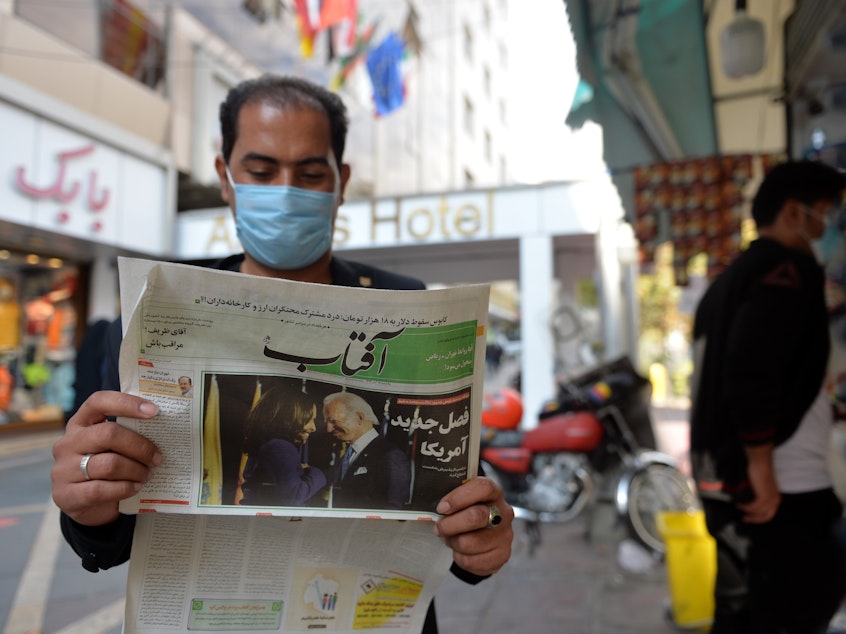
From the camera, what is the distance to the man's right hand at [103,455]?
0.76m

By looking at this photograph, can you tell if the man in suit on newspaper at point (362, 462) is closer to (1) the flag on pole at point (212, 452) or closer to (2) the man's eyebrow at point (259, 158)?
(1) the flag on pole at point (212, 452)

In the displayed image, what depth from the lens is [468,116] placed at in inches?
804

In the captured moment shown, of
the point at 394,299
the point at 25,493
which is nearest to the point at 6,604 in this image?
the point at 25,493

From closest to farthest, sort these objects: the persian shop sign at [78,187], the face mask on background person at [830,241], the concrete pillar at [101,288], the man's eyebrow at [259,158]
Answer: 1. the man's eyebrow at [259,158]
2. the face mask on background person at [830,241]
3. the persian shop sign at [78,187]
4. the concrete pillar at [101,288]

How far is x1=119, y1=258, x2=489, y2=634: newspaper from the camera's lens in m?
0.77

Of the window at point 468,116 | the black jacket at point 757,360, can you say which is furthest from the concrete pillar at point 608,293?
the window at point 468,116

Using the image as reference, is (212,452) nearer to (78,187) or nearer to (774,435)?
(774,435)

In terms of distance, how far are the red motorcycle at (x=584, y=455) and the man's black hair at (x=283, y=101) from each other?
3.46 meters

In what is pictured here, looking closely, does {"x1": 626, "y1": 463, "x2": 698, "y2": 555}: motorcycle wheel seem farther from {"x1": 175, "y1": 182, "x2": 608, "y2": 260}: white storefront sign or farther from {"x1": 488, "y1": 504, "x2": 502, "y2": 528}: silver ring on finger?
{"x1": 175, "y1": 182, "x2": 608, "y2": 260}: white storefront sign

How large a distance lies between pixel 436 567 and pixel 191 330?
1.74 feet

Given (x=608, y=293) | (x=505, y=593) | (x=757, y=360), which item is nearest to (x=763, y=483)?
(x=757, y=360)

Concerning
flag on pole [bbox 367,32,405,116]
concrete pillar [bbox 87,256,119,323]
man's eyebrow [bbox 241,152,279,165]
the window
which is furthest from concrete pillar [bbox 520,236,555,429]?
the window

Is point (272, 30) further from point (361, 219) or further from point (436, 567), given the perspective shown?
point (436, 567)

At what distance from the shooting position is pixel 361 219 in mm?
9320
